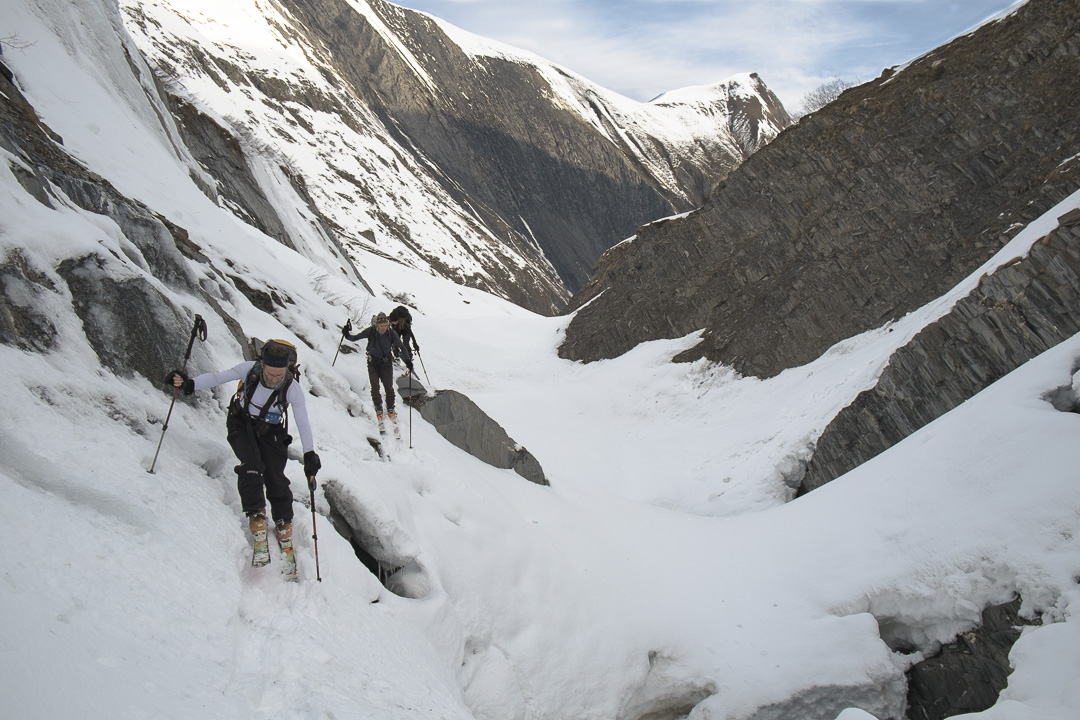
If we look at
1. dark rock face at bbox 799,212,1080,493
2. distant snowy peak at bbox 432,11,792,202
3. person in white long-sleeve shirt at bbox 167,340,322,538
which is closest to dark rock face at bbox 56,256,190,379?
person in white long-sleeve shirt at bbox 167,340,322,538

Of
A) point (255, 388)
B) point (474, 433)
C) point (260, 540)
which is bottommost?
point (474, 433)

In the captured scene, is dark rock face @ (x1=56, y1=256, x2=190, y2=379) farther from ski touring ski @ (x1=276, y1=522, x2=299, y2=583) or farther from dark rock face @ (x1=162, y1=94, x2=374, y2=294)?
dark rock face @ (x1=162, y1=94, x2=374, y2=294)

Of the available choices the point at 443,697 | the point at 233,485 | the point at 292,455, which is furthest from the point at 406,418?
the point at 443,697

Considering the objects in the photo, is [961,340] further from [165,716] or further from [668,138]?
[668,138]

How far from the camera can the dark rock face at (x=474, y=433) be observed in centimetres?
949

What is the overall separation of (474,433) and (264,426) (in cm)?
510

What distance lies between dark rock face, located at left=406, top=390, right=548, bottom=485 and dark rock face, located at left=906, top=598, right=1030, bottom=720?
5.54 meters

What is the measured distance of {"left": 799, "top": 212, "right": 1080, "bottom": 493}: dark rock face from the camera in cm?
967

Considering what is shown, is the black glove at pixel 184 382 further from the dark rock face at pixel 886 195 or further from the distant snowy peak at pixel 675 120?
the distant snowy peak at pixel 675 120

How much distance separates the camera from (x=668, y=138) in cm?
10688

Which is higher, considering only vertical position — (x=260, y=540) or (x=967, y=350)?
(x=967, y=350)

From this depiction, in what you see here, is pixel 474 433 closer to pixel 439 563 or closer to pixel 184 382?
pixel 439 563

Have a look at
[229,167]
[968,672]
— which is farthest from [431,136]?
[968,672]

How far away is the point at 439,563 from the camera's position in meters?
5.81
